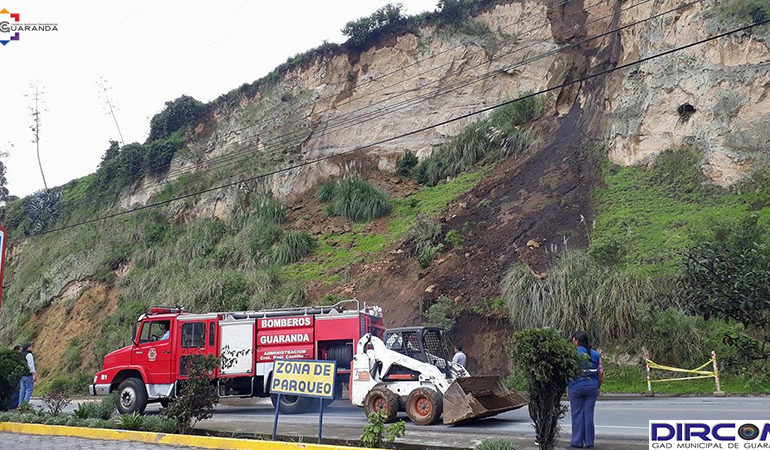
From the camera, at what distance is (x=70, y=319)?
32.5 meters

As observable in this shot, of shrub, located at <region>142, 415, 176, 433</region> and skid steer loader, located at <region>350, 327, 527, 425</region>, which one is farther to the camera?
skid steer loader, located at <region>350, 327, 527, 425</region>

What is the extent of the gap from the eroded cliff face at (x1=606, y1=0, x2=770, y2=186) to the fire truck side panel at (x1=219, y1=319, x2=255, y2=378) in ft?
54.7

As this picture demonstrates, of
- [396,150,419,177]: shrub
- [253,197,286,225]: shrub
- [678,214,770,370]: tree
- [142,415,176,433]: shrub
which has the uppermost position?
[396,150,419,177]: shrub

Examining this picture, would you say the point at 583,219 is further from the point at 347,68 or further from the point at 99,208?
the point at 99,208

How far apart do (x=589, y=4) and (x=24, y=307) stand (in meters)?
34.4

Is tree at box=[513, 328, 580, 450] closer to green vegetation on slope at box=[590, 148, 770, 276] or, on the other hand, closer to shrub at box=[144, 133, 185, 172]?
green vegetation on slope at box=[590, 148, 770, 276]

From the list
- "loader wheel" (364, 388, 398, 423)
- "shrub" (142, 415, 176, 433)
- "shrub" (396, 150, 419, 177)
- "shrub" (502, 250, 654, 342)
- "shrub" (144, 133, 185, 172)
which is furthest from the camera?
"shrub" (144, 133, 185, 172)

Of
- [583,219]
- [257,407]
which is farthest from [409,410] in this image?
[583,219]

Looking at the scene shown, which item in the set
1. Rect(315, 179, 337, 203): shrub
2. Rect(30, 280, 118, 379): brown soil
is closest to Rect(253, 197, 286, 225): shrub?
Rect(315, 179, 337, 203): shrub

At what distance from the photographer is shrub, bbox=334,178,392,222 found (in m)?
28.8

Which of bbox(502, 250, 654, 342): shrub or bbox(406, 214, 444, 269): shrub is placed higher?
bbox(406, 214, 444, 269): shrub

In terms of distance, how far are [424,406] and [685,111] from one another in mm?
18606

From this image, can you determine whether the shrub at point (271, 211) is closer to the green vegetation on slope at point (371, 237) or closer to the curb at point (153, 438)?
the green vegetation on slope at point (371, 237)

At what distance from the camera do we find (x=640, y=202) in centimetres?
2239
